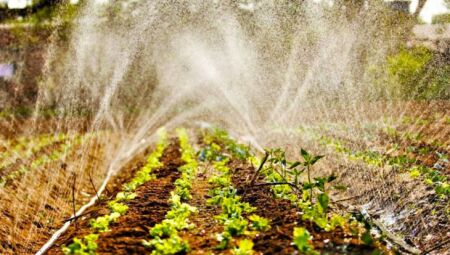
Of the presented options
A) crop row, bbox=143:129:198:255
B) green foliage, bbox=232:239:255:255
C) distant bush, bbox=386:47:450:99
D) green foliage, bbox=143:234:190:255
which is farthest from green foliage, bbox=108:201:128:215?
distant bush, bbox=386:47:450:99

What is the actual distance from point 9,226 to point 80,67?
74.6ft

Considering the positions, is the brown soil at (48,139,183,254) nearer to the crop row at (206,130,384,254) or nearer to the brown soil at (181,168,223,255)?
the brown soil at (181,168,223,255)

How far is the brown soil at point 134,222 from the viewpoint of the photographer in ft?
13.3

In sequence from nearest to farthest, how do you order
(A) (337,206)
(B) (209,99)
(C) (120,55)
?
(A) (337,206), (C) (120,55), (B) (209,99)

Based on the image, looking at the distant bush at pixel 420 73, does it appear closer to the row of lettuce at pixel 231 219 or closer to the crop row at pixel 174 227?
the row of lettuce at pixel 231 219

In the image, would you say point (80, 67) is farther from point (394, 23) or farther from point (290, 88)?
point (394, 23)

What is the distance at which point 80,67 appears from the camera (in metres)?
26.8

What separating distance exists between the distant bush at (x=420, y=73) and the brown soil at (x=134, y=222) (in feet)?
29.2

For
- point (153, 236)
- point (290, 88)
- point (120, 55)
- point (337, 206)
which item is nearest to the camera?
point (153, 236)

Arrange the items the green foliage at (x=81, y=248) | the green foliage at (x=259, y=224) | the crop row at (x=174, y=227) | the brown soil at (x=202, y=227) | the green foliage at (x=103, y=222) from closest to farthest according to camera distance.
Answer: the green foliage at (x=81, y=248), the crop row at (x=174, y=227), the brown soil at (x=202, y=227), the green foliage at (x=259, y=224), the green foliage at (x=103, y=222)

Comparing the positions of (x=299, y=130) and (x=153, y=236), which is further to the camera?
(x=299, y=130)

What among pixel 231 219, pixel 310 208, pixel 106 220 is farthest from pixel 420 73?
pixel 106 220

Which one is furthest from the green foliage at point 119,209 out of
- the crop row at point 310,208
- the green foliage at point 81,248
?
the crop row at point 310,208

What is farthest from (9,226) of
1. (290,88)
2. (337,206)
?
(290,88)
